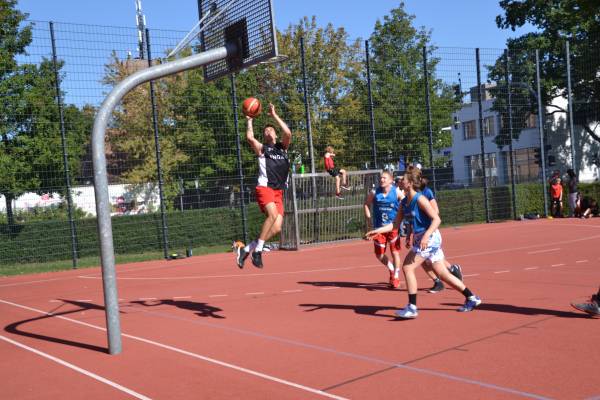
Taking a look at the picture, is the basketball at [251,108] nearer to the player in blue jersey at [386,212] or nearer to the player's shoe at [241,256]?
the player's shoe at [241,256]

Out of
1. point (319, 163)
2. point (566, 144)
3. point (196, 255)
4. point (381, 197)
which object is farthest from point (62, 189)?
point (566, 144)

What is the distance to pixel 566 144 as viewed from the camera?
156 feet

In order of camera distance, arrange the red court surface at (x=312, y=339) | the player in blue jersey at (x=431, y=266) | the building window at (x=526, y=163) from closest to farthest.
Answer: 1. the red court surface at (x=312, y=339)
2. the player in blue jersey at (x=431, y=266)
3. the building window at (x=526, y=163)

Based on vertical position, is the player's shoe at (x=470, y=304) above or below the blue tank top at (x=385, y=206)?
below

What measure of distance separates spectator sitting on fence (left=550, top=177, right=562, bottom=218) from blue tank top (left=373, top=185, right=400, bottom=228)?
17189 mm

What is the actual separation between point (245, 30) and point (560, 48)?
33.8 meters

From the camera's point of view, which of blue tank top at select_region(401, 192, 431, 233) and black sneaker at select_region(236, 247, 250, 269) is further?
black sneaker at select_region(236, 247, 250, 269)

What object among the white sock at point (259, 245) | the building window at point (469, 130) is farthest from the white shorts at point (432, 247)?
the building window at point (469, 130)

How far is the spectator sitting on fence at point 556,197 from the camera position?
83.0 feet

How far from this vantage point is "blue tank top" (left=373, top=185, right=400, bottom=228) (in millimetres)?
10367

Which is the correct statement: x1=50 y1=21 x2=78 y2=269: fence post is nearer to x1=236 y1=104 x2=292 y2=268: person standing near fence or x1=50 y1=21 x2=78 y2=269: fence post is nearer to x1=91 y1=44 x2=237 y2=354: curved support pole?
x1=236 y1=104 x2=292 y2=268: person standing near fence

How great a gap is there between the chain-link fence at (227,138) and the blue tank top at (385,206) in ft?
28.0

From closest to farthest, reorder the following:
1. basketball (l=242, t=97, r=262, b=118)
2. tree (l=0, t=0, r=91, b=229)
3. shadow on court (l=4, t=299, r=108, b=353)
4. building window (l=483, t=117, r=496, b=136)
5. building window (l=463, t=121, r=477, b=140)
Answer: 1. shadow on court (l=4, t=299, r=108, b=353)
2. basketball (l=242, t=97, r=262, b=118)
3. tree (l=0, t=0, r=91, b=229)
4. building window (l=483, t=117, r=496, b=136)
5. building window (l=463, t=121, r=477, b=140)

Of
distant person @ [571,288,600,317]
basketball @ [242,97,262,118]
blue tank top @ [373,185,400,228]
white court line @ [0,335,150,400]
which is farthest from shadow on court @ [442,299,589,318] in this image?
white court line @ [0,335,150,400]
